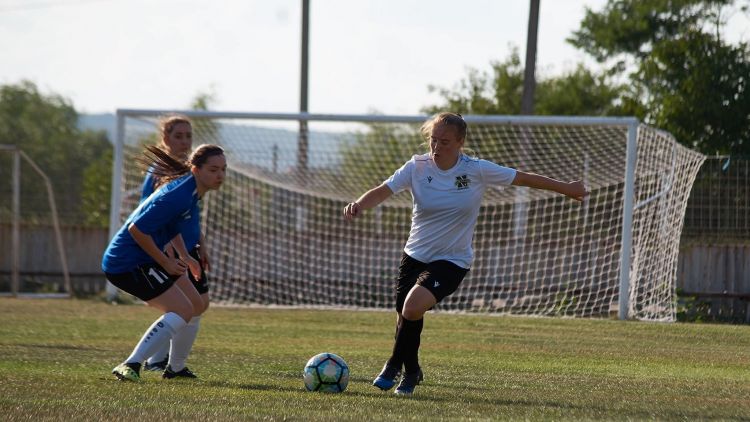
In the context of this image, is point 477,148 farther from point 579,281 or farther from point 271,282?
point 271,282

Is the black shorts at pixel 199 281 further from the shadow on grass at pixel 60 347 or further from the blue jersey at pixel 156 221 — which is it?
the shadow on grass at pixel 60 347

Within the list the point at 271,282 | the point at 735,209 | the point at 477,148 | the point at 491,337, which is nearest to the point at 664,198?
the point at 735,209

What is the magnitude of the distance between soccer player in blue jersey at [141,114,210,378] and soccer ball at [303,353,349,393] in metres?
1.21

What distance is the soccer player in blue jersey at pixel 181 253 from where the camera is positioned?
8.99m

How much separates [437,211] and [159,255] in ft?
6.10

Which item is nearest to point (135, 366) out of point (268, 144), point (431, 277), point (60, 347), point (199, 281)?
point (199, 281)

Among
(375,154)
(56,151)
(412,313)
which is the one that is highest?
(56,151)

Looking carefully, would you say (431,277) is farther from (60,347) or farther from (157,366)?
(60,347)

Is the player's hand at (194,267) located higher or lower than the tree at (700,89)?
lower

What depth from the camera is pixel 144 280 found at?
27.9ft

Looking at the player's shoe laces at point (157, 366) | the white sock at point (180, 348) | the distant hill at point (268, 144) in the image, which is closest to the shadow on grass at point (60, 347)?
the player's shoe laces at point (157, 366)

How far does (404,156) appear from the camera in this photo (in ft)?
74.1

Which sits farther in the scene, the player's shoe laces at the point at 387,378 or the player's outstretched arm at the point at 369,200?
the player's shoe laces at the point at 387,378

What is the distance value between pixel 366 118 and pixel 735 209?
19.0 ft
